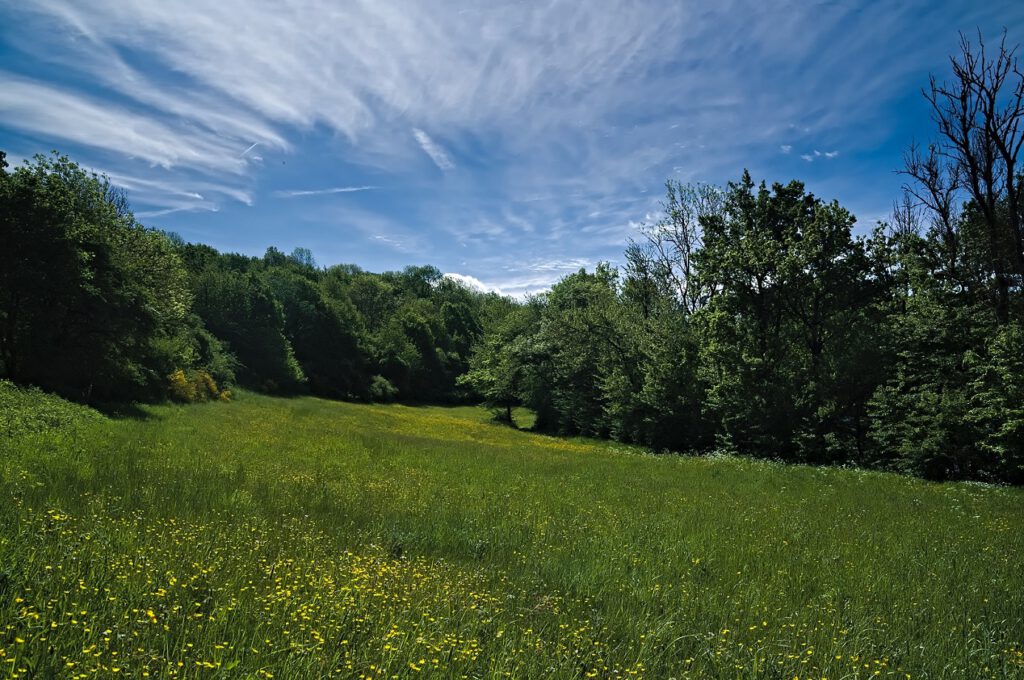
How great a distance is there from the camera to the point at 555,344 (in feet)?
156

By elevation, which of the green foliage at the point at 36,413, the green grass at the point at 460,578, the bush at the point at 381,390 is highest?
the bush at the point at 381,390

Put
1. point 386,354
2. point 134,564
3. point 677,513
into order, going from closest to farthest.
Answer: point 134,564
point 677,513
point 386,354

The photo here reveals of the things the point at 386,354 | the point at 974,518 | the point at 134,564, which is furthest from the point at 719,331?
the point at 386,354

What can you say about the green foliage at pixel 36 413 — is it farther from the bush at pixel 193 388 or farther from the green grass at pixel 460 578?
the bush at pixel 193 388

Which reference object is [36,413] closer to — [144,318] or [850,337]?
[144,318]

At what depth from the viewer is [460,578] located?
657 cm

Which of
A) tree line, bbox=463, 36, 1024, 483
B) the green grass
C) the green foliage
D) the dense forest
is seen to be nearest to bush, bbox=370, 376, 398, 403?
the dense forest

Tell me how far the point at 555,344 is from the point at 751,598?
41089 millimetres

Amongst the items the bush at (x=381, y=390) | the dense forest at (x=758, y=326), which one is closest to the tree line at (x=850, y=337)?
the dense forest at (x=758, y=326)

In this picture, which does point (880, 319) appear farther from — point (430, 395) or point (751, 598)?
point (430, 395)

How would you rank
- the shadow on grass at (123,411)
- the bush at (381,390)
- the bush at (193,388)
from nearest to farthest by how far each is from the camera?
the shadow on grass at (123,411) → the bush at (193,388) → the bush at (381,390)

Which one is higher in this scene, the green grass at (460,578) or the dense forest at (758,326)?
the dense forest at (758,326)

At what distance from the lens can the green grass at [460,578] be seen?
13.9 ft

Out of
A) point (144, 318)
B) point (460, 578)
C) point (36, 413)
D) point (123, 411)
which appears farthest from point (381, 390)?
point (460, 578)
